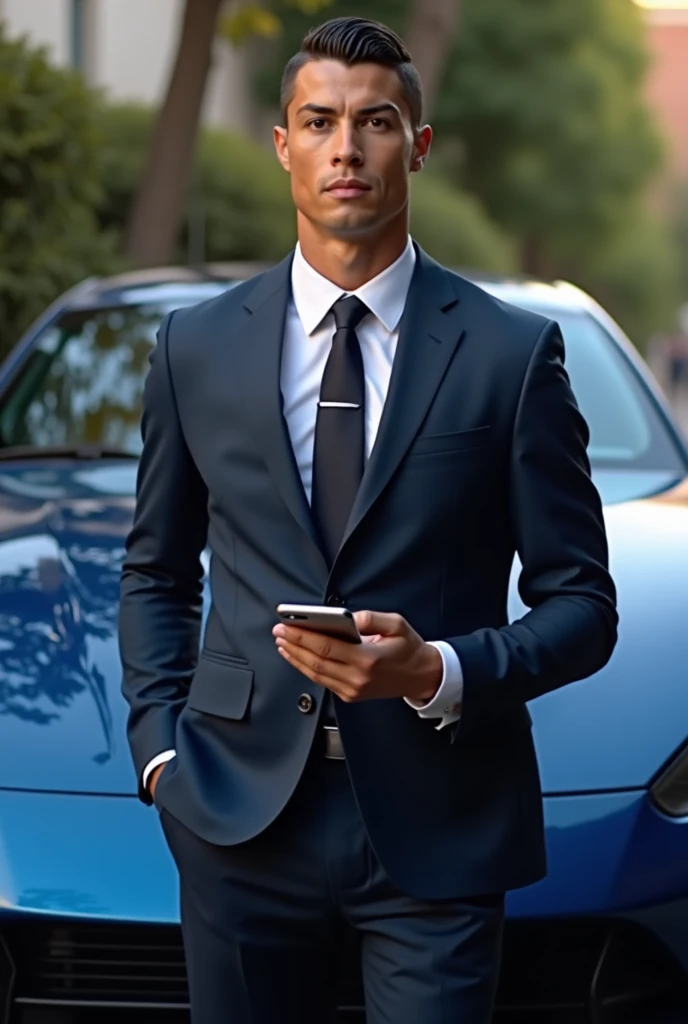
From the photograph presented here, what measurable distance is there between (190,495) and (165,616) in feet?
0.51

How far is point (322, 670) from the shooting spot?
6.22 feet

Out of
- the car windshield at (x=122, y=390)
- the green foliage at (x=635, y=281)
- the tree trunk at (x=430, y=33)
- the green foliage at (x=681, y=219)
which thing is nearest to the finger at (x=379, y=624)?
the car windshield at (x=122, y=390)

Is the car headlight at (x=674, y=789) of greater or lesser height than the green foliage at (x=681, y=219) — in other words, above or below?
above

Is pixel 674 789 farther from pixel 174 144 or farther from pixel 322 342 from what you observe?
pixel 174 144

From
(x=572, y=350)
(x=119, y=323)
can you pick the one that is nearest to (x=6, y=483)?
(x=119, y=323)

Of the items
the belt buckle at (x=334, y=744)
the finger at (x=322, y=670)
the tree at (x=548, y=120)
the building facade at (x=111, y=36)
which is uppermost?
the finger at (x=322, y=670)

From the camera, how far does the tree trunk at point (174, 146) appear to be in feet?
34.3

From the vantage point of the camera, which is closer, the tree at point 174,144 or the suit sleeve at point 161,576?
the suit sleeve at point 161,576

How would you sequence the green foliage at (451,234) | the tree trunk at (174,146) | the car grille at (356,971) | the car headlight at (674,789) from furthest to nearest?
the green foliage at (451,234) → the tree trunk at (174,146) → the car headlight at (674,789) → the car grille at (356,971)

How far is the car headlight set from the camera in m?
3.01

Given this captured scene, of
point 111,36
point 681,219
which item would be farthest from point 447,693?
point 681,219

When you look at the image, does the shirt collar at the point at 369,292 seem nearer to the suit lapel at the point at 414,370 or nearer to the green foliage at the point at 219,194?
the suit lapel at the point at 414,370

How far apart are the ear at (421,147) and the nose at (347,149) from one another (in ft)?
0.35

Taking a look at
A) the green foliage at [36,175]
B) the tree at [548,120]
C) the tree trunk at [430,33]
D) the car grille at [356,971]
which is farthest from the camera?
the tree at [548,120]
